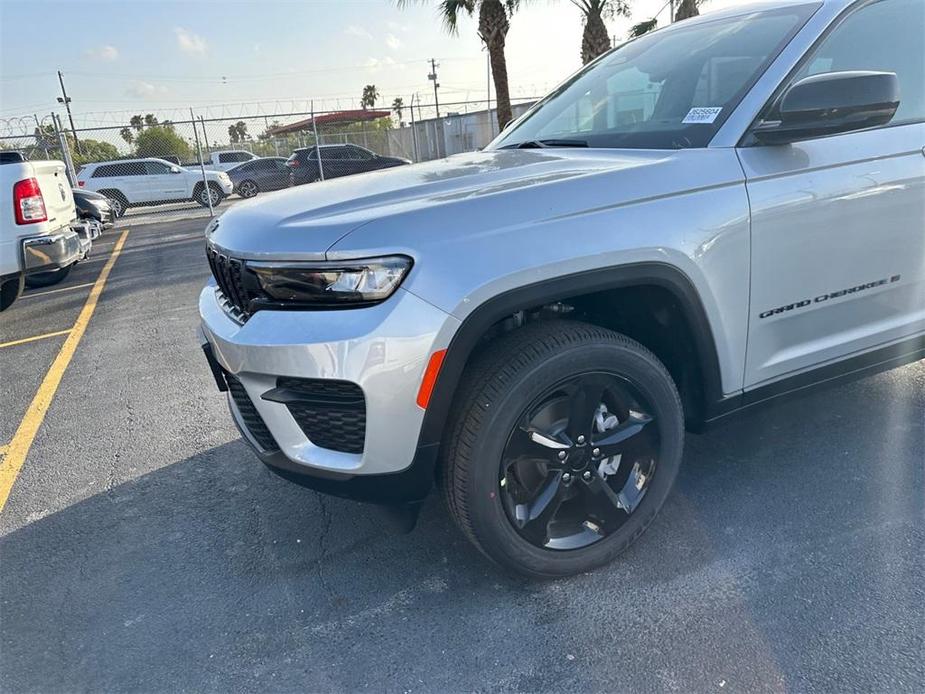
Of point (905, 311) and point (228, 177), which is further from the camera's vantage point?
point (228, 177)

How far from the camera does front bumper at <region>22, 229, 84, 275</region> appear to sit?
19.6 feet

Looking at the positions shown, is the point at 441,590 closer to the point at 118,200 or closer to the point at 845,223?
the point at 845,223

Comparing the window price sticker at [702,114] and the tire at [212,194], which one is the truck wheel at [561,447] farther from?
the tire at [212,194]

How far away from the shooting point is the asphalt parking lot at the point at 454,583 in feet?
6.39

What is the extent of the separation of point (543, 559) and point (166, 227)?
13.8 m

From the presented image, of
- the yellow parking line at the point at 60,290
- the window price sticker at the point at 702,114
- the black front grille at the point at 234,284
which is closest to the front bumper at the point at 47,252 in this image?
the yellow parking line at the point at 60,290

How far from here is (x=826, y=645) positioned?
1935mm

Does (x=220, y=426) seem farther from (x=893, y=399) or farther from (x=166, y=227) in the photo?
(x=166, y=227)

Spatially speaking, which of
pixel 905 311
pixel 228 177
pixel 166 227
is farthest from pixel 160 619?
pixel 228 177

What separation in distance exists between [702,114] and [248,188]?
768 inches

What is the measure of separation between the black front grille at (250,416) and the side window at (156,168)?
1823 centimetres

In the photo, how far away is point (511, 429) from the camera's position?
200cm

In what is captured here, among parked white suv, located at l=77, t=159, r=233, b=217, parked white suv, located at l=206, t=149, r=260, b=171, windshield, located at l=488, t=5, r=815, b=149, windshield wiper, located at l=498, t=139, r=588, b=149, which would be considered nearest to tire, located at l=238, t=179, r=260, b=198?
parked white suv, located at l=77, t=159, r=233, b=217

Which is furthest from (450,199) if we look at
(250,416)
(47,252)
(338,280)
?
(47,252)
